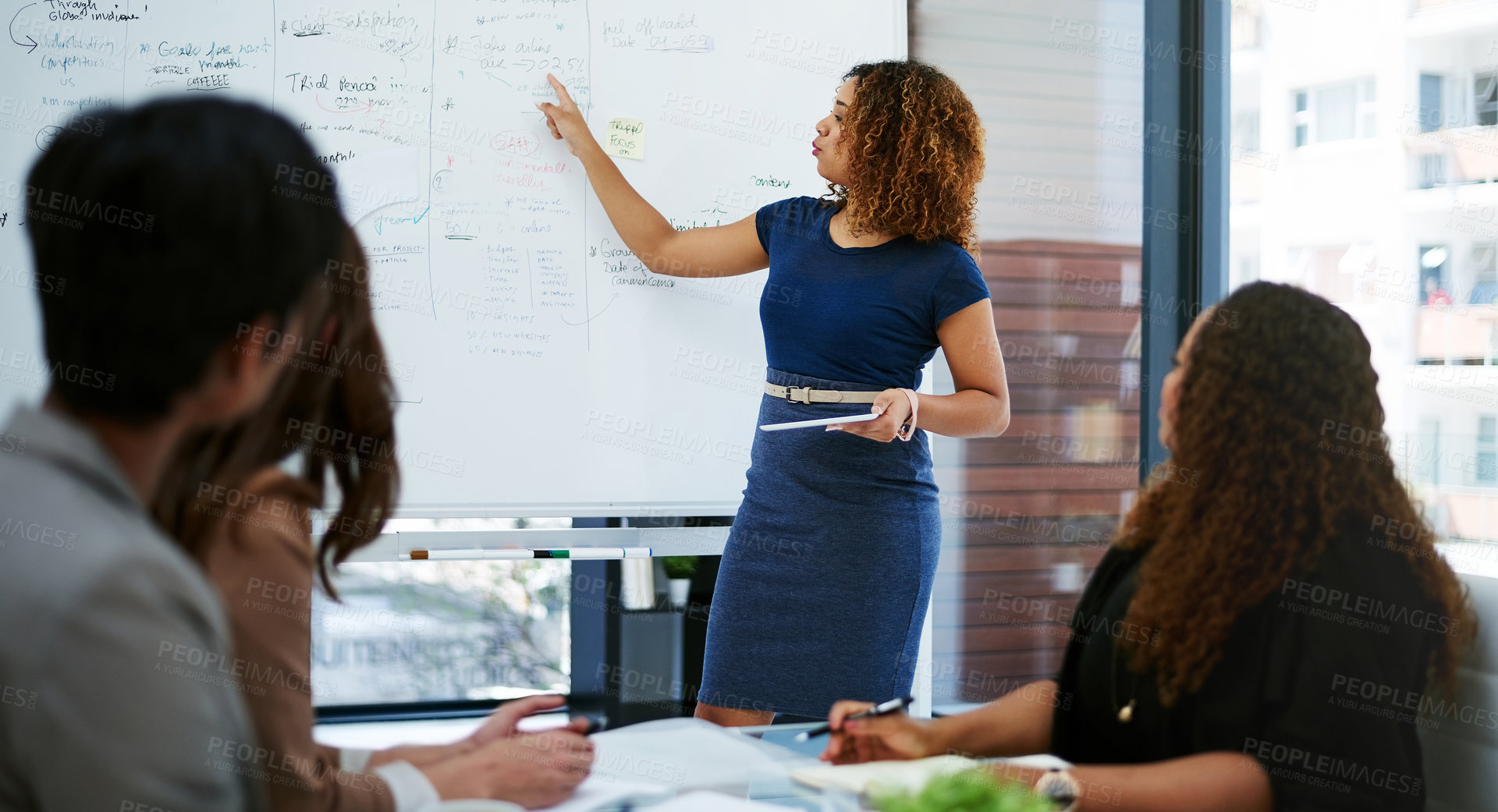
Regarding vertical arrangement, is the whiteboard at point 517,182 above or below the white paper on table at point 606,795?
above

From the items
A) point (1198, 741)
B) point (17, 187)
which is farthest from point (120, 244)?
point (17, 187)

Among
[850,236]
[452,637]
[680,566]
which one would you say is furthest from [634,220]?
[452,637]

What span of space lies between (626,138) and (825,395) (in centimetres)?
76

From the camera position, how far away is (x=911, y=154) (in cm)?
191

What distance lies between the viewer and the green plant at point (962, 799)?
75 cm

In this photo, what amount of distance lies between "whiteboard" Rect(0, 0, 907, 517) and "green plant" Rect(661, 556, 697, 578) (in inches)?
29.2

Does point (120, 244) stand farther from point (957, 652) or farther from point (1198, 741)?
point (957, 652)

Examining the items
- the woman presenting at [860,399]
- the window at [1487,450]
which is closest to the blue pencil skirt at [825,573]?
the woman presenting at [860,399]

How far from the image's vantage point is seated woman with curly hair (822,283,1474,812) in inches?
37.7

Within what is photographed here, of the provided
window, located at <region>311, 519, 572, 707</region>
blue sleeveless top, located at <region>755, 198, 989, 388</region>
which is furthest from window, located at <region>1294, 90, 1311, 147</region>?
window, located at <region>311, 519, 572, 707</region>

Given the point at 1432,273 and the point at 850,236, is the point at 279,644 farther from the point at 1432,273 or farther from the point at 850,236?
the point at 1432,273

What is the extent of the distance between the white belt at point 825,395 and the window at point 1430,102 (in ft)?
3.75

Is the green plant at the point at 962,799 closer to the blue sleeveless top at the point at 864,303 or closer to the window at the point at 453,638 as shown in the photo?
the blue sleeveless top at the point at 864,303

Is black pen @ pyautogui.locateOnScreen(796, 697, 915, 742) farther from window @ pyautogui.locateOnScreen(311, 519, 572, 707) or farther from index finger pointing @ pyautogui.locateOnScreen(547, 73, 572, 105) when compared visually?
window @ pyautogui.locateOnScreen(311, 519, 572, 707)
